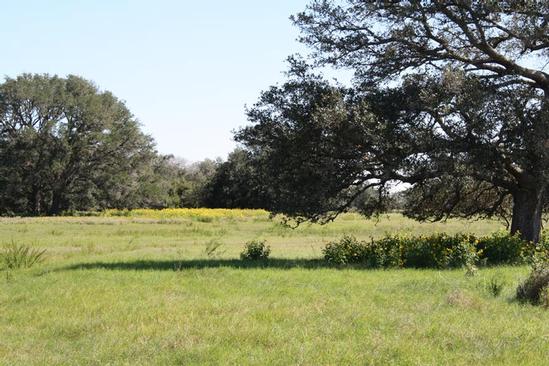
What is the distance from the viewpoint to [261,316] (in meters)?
9.70

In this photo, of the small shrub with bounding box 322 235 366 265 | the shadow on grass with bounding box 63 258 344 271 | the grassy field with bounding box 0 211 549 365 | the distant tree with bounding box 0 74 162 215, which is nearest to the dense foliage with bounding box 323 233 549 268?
the small shrub with bounding box 322 235 366 265

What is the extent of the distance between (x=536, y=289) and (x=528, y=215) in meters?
9.24

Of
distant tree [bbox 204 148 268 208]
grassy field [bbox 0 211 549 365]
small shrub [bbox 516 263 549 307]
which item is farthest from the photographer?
distant tree [bbox 204 148 268 208]

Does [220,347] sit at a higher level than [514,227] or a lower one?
lower

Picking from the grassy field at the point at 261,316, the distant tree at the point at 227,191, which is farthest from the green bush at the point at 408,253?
the distant tree at the point at 227,191

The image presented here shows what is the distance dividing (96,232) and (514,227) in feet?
84.7

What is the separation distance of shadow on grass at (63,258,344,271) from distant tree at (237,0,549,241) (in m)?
1.61

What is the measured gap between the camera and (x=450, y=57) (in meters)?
18.3

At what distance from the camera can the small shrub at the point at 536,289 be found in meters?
10.4

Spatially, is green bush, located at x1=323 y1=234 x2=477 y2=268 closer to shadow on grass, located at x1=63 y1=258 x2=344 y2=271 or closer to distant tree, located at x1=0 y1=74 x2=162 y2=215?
shadow on grass, located at x1=63 y1=258 x2=344 y2=271

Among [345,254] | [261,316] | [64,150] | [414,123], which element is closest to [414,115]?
[414,123]

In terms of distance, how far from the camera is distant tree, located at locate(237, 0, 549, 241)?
53.1 ft

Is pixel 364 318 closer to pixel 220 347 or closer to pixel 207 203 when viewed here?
pixel 220 347

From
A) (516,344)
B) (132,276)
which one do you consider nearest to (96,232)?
(132,276)
